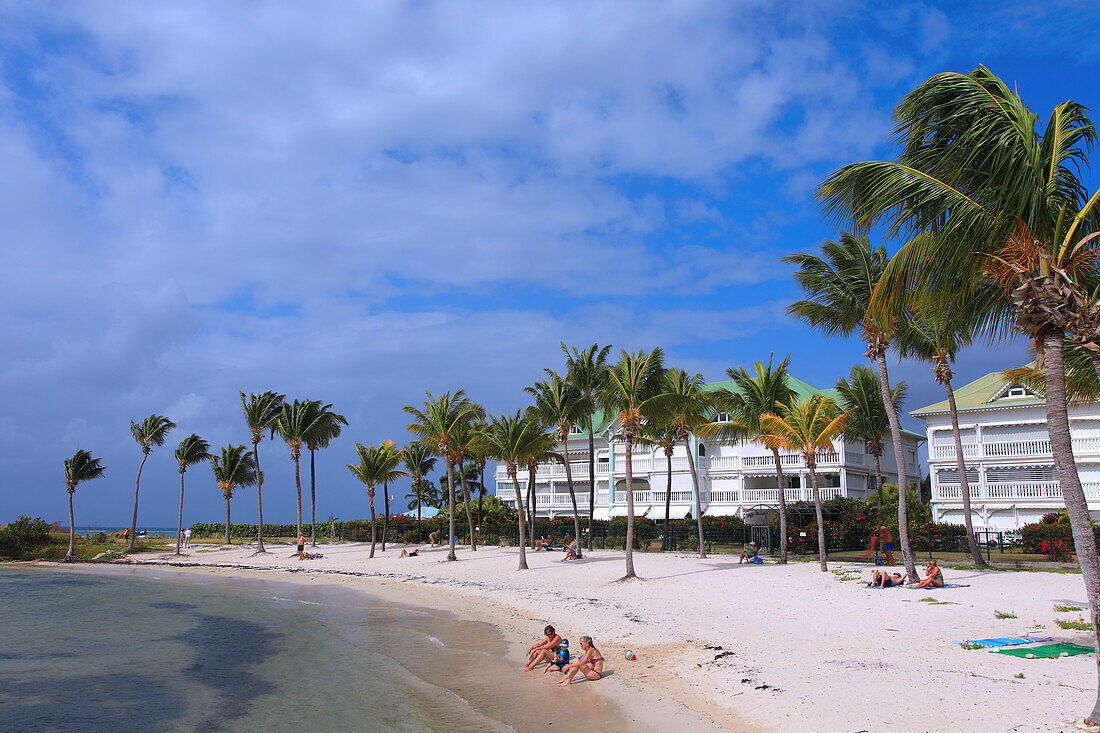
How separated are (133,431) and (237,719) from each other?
51.7 m

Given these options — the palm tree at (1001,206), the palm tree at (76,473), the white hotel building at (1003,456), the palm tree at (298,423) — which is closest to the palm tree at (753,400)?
the white hotel building at (1003,456)

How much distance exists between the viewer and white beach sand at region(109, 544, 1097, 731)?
880 centimetres

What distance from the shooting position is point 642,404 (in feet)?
80.0

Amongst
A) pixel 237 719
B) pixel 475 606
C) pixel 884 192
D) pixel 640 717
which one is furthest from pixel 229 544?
pixel 884 192

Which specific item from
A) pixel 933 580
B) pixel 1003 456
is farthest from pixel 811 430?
pixel 1003 456

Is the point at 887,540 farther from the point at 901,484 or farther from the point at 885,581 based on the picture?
the point at 885,581

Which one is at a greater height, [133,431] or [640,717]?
[133,431]

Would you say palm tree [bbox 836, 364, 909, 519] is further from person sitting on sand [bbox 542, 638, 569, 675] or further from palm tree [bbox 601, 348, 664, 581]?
person sitting on sand [bbox 542, 638, 569, 675]

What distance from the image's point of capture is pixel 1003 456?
38.5 meters

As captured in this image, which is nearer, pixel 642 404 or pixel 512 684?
pixel 512 684

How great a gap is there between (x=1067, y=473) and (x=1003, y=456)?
3721 centimetres

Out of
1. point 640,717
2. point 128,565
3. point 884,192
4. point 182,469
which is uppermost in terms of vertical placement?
point 884,192

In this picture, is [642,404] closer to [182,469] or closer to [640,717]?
[640,717]

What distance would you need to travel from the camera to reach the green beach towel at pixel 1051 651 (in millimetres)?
10396
